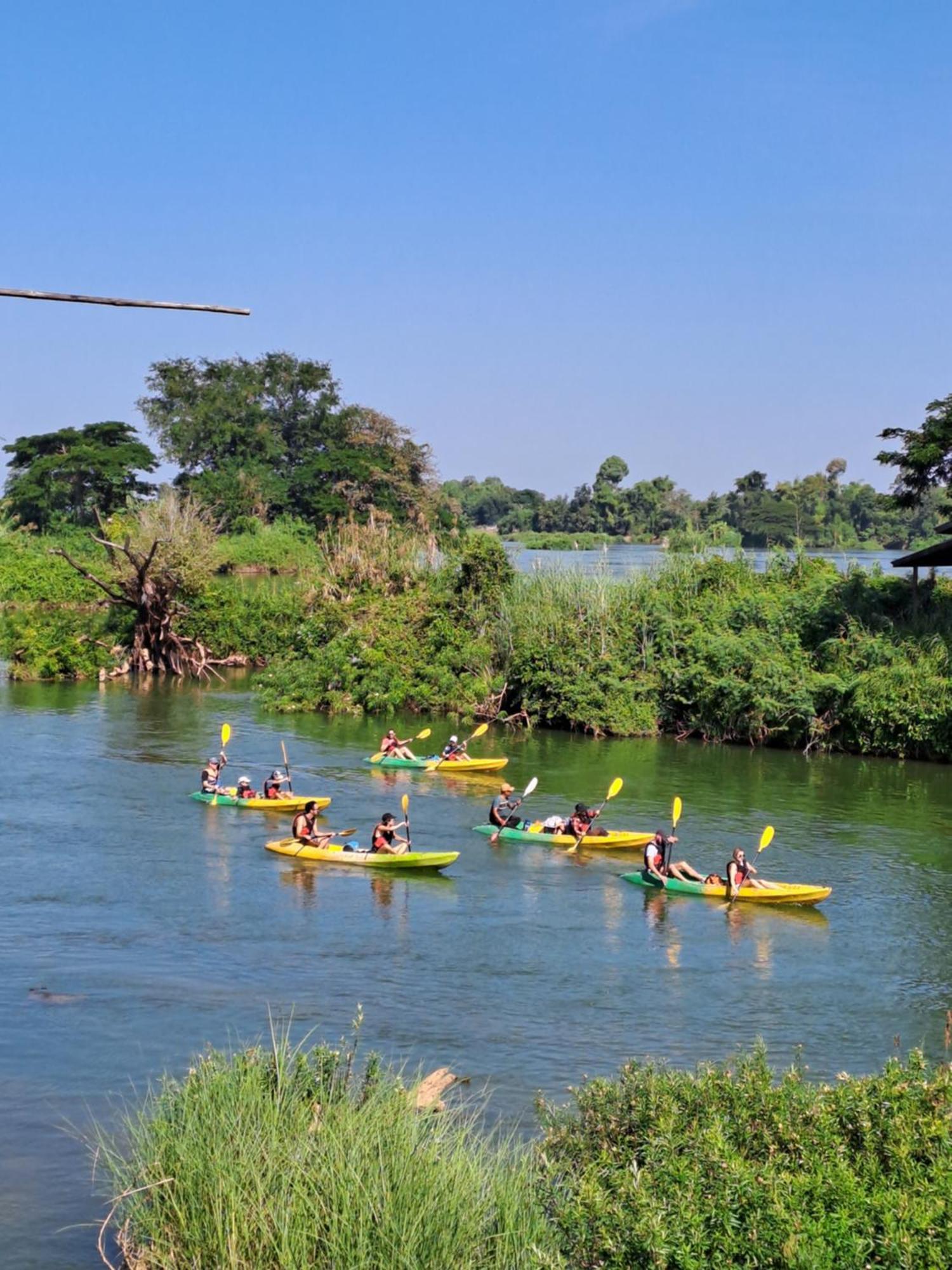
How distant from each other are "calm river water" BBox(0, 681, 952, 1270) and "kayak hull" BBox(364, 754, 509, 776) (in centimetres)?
56

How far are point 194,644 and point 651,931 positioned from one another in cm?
2844

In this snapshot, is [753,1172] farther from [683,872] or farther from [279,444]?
[279,444]

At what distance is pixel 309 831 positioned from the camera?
78.5ft

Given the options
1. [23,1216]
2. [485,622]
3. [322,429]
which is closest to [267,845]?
[23,1216]

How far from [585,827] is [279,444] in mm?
64448

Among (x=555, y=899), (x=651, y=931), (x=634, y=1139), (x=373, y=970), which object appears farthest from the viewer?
(x=555, y=899)

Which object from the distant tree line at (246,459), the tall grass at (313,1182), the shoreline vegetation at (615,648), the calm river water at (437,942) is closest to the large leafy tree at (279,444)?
the distant tree line at (246,459)

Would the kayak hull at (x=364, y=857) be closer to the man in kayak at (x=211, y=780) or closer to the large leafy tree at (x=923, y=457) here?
the man in kayak at (x=211, y=780)

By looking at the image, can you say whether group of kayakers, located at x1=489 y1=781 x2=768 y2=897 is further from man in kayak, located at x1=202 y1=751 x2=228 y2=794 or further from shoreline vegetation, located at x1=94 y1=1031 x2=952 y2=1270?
shoreline vegetation, located at x1=94 y1=1031 x2=952 y2=1270

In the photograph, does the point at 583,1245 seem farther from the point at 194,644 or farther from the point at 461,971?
the point at 194,644

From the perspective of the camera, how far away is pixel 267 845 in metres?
24.2

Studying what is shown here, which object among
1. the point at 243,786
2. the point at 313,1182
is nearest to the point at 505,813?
the point at 243,786

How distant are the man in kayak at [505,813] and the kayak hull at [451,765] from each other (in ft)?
18.2

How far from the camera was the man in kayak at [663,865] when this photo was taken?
867 inches
